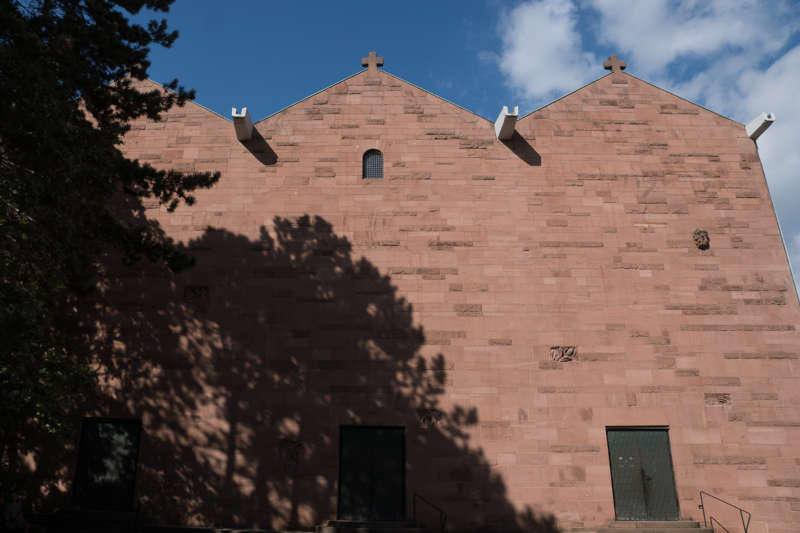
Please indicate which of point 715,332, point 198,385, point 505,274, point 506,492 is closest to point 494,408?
point 506,492

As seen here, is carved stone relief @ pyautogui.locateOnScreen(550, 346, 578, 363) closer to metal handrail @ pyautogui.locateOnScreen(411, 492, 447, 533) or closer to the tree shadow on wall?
the tree shadow on wall

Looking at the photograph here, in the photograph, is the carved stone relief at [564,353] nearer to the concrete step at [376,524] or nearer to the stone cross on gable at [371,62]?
the concrete step at [376,524]

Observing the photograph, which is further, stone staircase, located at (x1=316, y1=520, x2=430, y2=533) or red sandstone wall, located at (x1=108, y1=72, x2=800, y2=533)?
red sandstone wall, located at (x1=108, y1=72, x2=800, y2=533)

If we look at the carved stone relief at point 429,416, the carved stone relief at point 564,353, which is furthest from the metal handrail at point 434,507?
the carved stone relief at point 564,353

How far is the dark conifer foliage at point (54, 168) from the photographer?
30.6 ft

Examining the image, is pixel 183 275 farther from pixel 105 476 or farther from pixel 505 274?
pixel 505 274

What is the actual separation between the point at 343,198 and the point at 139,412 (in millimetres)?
7455

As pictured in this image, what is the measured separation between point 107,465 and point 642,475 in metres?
12.8

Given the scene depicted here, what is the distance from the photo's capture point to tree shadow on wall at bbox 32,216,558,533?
538 inches

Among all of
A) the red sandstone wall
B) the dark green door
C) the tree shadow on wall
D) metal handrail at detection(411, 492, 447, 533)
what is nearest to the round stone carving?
the red sandstone wall

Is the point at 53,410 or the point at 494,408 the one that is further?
the point at 494,408

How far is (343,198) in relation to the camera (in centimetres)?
1605

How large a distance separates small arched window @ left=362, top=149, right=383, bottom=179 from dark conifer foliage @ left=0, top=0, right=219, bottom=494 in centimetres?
538

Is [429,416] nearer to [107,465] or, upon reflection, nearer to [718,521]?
[718,521]
